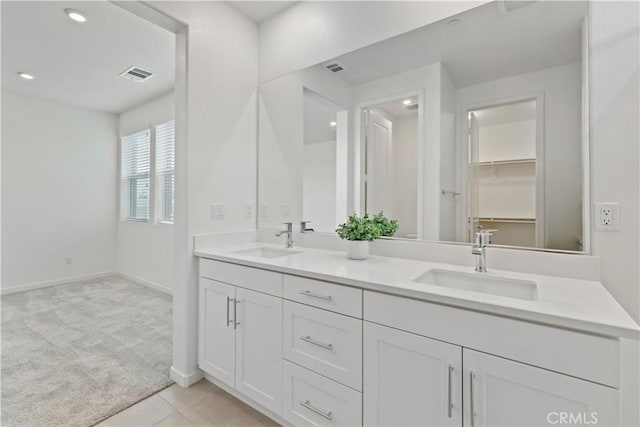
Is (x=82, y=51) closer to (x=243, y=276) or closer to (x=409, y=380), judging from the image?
(x=243, y=276)

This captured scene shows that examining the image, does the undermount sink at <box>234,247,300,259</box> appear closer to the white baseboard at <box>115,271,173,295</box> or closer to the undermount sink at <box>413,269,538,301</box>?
A: the undermount sink at <box>413,269,538,301</box>

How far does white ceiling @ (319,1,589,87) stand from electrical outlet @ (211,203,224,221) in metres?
1.42

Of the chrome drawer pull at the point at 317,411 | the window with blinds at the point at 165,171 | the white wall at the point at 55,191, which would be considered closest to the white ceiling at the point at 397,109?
the chrome drawer pull at the point at 317,411

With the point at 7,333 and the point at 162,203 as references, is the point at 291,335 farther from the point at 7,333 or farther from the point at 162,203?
the point at 162,203

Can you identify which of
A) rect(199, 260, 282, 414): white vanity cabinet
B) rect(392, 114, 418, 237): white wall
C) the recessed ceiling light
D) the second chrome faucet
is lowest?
rect(199, 260, 282, 414): white vanity cabinet

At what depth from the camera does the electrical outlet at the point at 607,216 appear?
3.92 ft

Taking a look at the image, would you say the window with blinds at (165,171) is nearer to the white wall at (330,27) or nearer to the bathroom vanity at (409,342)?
the white wall at (330,27)

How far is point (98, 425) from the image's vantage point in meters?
1.61

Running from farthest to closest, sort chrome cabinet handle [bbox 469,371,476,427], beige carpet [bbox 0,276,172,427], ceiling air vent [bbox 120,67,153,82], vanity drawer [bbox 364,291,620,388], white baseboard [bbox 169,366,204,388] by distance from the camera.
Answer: ceiling air vent [bbox 120,67,153,82]
white baseboard [bbox 169,366,204,388]
beige carpet [bbox 0,276,172,427]
chrome cabinet handle [bbox 469,371,476,427]
vanity drawer [bbox 364,291,620,388]

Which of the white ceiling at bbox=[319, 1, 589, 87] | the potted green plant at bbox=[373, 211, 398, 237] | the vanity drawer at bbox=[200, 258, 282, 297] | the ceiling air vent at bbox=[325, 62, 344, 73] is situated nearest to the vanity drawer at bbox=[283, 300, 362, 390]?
the vanity drawer at bbox=[200, 258, 282, 297]

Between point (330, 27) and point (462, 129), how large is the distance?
117 cm

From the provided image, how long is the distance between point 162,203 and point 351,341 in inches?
148

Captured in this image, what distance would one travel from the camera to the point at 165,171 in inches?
159

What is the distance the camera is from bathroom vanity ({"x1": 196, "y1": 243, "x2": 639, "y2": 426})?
85cm
